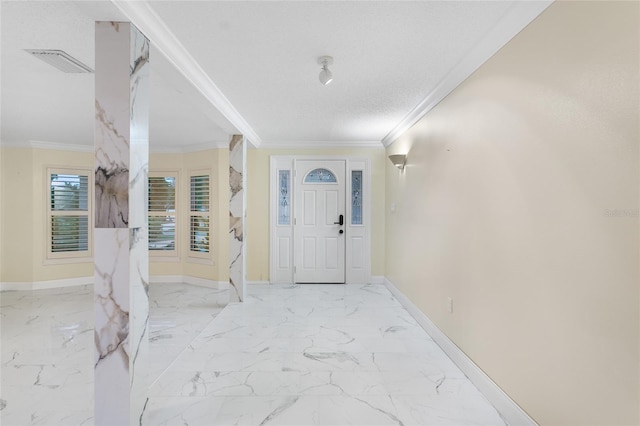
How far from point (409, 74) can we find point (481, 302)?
1905 millimetres

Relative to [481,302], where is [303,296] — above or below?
below

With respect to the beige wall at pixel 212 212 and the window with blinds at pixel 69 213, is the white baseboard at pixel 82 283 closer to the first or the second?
the beige wall at pixel 212 212

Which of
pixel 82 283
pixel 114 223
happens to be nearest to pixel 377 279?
pixel 114 223

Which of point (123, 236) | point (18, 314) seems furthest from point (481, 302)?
point (18, 314)

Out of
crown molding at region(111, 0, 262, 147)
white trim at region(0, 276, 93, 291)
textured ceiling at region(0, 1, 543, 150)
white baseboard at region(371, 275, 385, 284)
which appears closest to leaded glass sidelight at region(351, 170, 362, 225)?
white baseboard at region(371, 275, 385, 284)

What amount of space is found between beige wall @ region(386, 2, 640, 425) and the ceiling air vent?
306 centimetres

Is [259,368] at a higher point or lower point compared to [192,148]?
lower

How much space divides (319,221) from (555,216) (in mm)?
4004

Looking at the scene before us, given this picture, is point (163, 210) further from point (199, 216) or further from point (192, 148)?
point (192, 148)

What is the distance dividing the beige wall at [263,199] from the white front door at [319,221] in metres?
0.34

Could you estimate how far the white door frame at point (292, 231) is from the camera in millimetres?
5336

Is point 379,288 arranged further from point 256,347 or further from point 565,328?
point 565,328

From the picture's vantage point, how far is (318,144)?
5266mm

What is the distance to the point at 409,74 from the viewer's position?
263 cm
